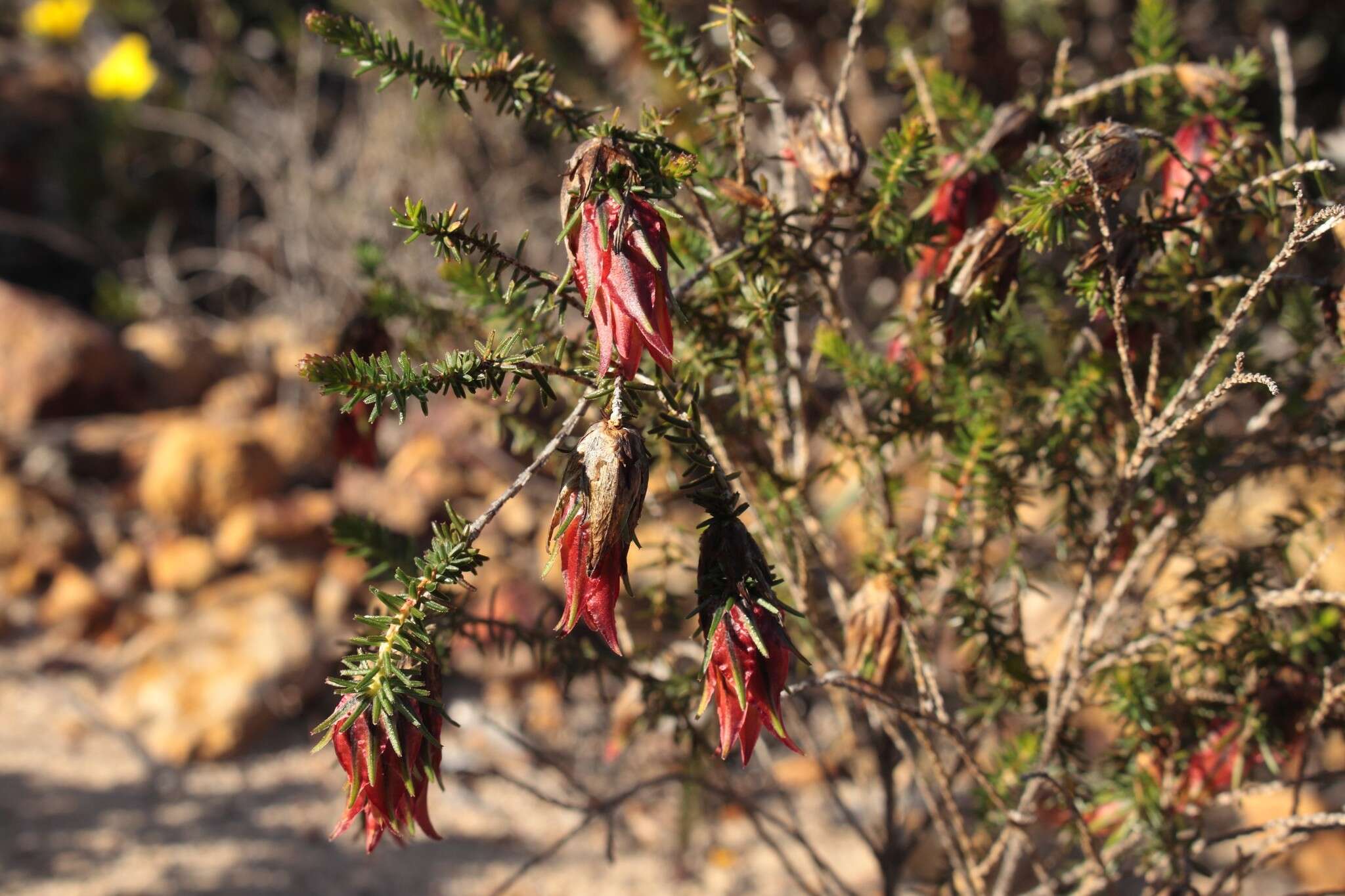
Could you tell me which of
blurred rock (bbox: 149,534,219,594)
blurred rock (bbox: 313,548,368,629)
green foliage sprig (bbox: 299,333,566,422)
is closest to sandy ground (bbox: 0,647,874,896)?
blurred rock (bbox: 313,548,368,629)

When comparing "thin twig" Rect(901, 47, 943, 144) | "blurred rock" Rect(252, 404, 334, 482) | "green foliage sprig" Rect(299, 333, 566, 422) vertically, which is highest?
"blurred rock" Rect(252, 404, 334, 482)

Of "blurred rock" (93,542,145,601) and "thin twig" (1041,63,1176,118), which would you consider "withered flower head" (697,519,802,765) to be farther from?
"blurred rock" (93,542,145,601)

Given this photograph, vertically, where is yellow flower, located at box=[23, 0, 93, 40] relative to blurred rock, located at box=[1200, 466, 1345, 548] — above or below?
above

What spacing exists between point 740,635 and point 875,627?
0.36 metres

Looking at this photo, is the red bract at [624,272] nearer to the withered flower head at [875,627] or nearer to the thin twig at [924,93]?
the withered flower head at [875,627]

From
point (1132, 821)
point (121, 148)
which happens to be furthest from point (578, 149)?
point (121, 148)

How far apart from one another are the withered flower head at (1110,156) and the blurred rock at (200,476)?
10.3 feet

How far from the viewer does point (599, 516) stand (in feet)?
2.40

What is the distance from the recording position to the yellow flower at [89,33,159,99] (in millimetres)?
4758

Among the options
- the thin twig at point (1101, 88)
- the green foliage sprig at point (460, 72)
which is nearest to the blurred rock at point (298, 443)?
the green foliage sprig at point (460, 72)

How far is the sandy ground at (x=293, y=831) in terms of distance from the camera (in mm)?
2172

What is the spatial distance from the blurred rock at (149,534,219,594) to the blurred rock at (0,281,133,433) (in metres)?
0.92

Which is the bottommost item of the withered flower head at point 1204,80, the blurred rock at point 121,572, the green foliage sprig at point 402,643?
the green foliage sprig at point 402,643

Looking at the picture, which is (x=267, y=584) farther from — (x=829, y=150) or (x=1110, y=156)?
(x=1110, y=156)
